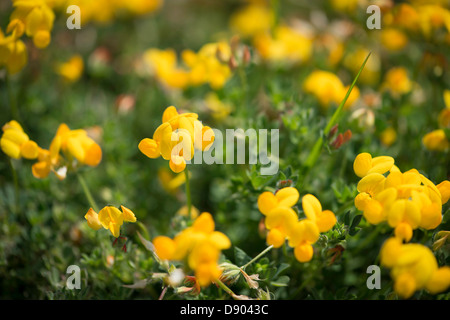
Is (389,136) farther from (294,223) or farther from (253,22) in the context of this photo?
(253,22)

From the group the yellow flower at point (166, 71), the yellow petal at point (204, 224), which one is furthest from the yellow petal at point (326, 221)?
the yellow flower at point (166, 71)

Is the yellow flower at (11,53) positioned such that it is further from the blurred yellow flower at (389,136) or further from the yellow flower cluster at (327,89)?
the blurred yellow flower at (389,136)

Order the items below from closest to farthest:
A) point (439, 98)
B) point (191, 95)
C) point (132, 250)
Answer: point (132, 250) → point (439, 98) → point (191, 95)

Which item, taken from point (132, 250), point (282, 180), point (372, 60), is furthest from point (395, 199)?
point (372, 60)

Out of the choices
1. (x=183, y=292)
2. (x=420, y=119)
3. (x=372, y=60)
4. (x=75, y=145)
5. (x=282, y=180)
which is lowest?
(x=183, y=292)

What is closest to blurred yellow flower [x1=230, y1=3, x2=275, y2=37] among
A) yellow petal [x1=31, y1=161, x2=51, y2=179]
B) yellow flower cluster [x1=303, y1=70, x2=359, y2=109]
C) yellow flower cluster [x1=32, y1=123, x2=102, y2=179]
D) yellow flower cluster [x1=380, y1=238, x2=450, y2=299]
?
yellow flower cluster [x1=303, y1=70, x2=359, y2=109]
